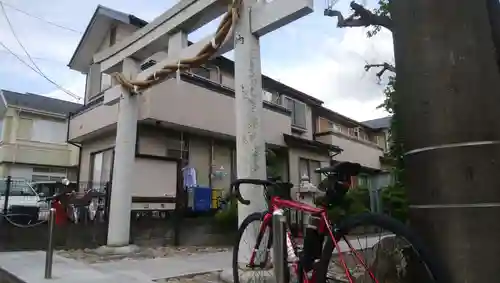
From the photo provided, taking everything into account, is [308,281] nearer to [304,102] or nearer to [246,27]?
[246,27]

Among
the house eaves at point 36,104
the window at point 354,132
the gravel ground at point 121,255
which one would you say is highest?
the house eaves at point 36,104

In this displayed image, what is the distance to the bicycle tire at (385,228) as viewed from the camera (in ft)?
4.01

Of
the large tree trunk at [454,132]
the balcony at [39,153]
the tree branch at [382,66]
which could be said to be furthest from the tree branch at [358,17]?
the balcony at [39,153]

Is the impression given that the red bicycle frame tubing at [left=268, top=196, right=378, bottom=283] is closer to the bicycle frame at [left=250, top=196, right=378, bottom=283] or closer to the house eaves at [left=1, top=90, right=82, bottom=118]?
the bicycle frame at [left=250, top=196, right=378, bottom=283]

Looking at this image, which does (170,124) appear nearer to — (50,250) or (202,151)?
(202,151)

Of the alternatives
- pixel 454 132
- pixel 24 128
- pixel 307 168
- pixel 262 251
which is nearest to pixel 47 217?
pixel 262 251

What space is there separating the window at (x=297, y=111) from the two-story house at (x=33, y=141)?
8.98 metres

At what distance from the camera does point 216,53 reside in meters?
5.06

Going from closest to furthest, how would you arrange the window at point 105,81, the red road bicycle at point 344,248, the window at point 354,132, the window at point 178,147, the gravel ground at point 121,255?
the red road bicycle at point 344,248, the gravel ground at point 121,255, the window at point 178,147, the window at point 105,81, the window at point 354,132

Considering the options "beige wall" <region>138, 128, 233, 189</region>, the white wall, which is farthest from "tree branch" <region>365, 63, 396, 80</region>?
the white wall

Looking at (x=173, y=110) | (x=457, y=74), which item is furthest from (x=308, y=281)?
(x=173, y=110)

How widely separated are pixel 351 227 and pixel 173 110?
296 inches

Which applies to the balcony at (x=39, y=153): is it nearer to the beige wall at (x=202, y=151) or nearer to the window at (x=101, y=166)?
A: the window at (x=101, y=166)

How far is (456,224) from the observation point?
114 centimetres
